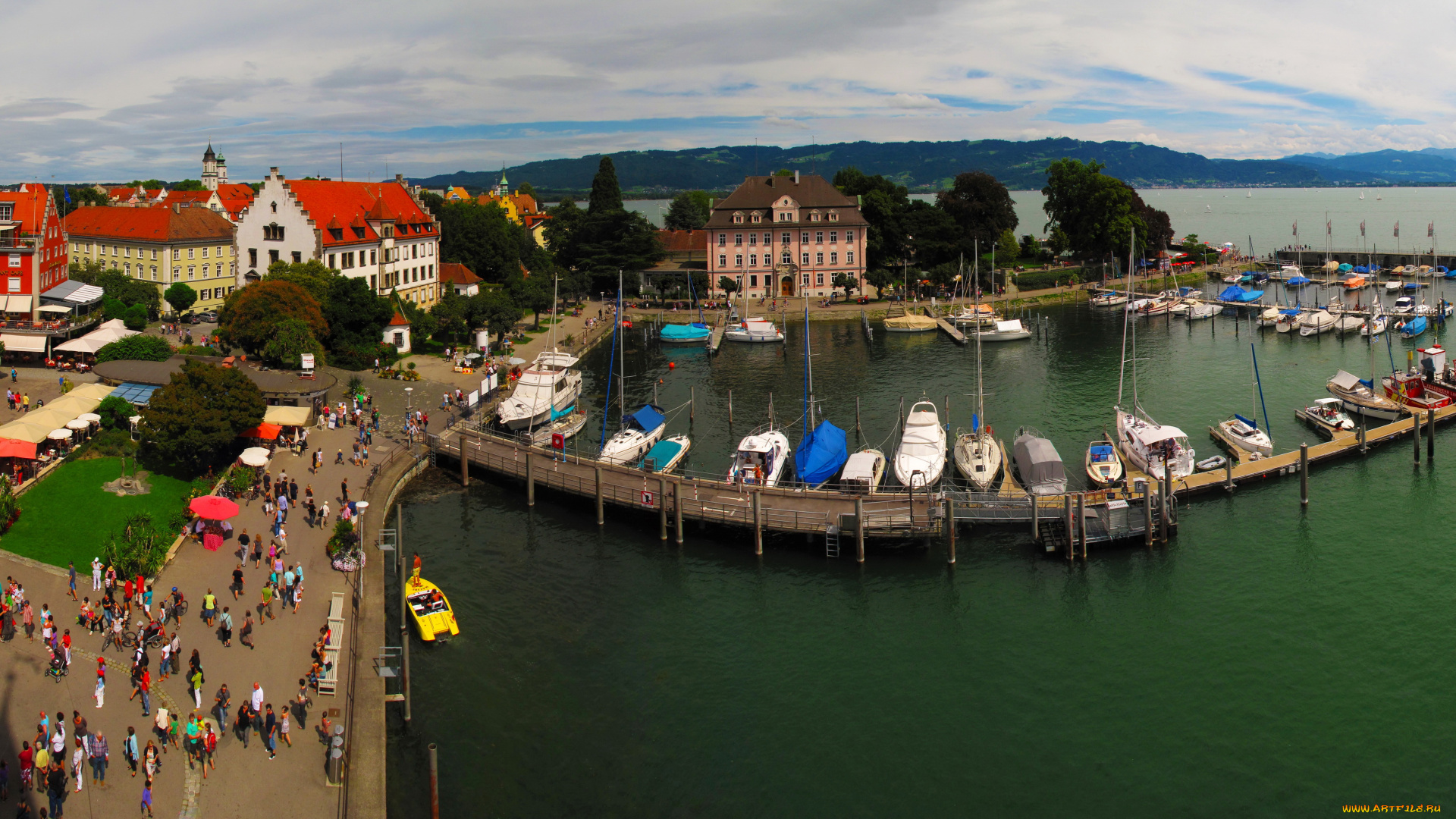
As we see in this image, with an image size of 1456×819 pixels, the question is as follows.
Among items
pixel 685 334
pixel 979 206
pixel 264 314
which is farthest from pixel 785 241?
pixel 264 314

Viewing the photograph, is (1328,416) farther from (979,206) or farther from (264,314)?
(979,206)

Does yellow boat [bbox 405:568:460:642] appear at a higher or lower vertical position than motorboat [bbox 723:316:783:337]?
lower

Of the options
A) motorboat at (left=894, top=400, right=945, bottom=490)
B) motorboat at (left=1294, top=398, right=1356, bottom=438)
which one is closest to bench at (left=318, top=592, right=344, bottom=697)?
motorboat at (left=894, top=400, right=945, bottom=490)

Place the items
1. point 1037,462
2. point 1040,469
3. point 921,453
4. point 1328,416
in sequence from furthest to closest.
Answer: point 1328,416
point 921,453
point 1037,462
point 1040,469

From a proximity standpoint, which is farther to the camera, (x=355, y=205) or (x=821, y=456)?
(x=355, y=205)

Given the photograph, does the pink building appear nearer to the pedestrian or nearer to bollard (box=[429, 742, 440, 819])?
bollard (box=[429, 742, 440, 819])
